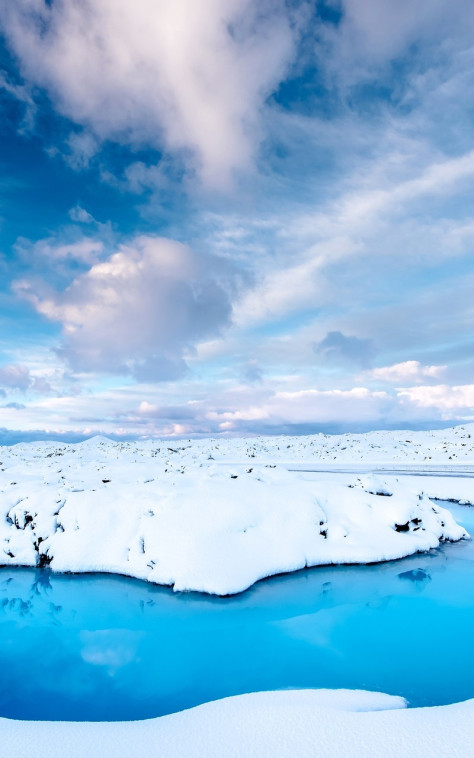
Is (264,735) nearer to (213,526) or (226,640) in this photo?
(226,640)

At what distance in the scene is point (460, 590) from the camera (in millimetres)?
10812

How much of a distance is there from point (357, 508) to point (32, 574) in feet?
36.2

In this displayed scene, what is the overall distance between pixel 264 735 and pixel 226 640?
4.26m

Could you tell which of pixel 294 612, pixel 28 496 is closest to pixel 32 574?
pixel 28 496

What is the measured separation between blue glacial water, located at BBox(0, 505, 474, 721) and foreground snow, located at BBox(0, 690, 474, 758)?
4.87 ft

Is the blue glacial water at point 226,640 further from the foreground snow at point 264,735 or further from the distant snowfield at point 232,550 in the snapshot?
the foreground snow at point 264,735

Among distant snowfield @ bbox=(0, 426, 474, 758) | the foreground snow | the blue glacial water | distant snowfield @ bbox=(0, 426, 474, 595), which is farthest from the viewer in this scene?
distant snowfield @ bbox=(0, 426, 474, 595)

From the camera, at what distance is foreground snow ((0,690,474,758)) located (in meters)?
4.07

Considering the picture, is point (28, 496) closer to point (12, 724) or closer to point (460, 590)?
point (12, 724)

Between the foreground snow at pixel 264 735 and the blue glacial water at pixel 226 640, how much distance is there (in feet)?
4.87

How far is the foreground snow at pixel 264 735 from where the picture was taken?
13.4ft

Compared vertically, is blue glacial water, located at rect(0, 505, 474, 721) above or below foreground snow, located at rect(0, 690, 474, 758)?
below

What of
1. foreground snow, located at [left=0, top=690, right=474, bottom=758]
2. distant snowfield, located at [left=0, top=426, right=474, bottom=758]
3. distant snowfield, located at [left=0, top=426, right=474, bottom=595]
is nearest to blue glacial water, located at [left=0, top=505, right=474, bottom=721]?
distant snowfield, located at [left=0, top=426, right=474, bottom=595]

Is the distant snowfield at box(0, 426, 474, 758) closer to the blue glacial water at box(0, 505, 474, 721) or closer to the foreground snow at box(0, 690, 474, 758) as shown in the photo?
the foreground snow at box(0, 690, 474, 758)
